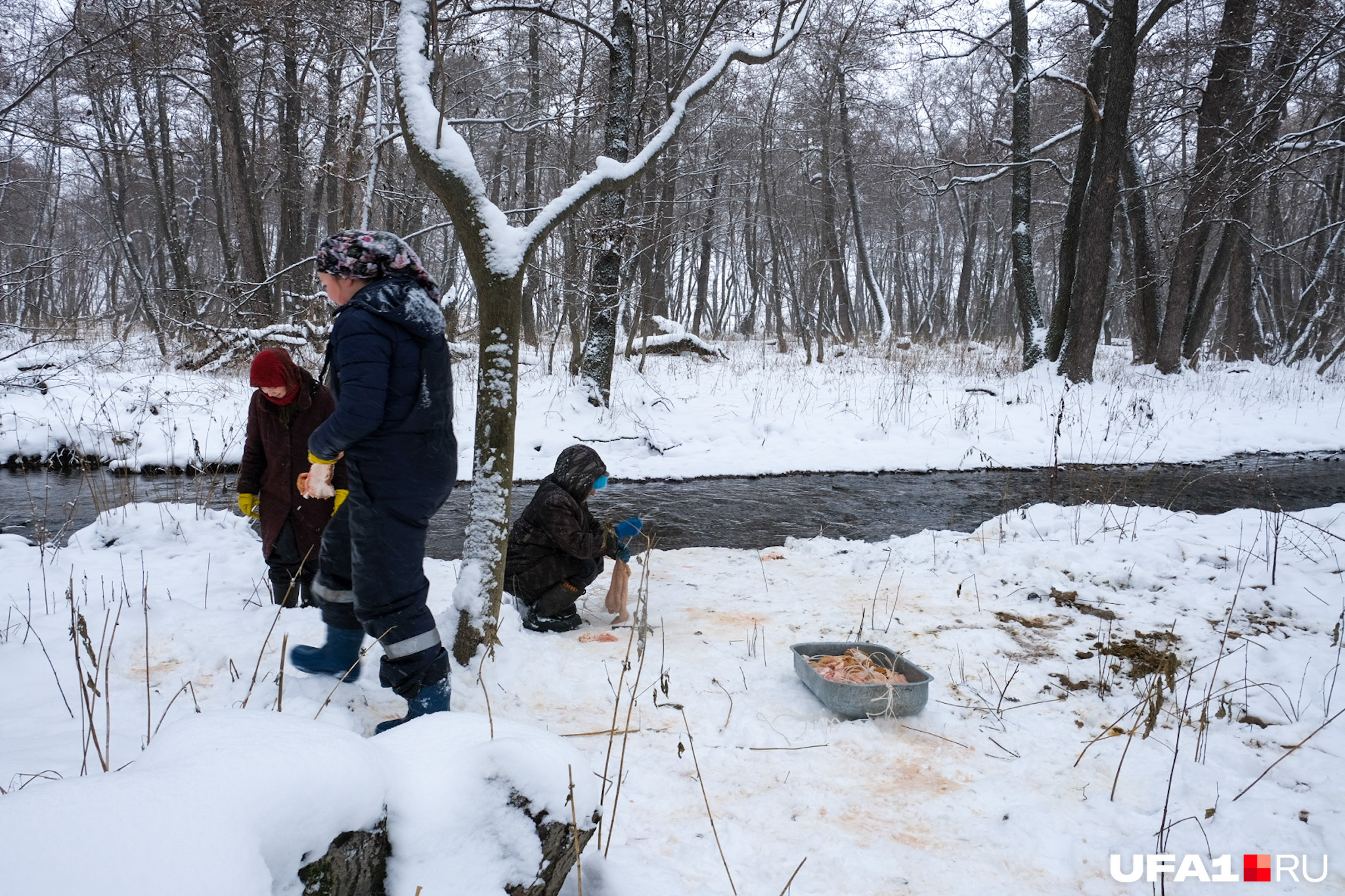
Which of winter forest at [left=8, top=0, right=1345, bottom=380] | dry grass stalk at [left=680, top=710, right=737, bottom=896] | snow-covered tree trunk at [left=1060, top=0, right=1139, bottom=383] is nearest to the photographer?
dry grass stalk at [left=680, top=710, right=737, bottom=896]

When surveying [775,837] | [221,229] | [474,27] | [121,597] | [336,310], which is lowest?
[775,837]

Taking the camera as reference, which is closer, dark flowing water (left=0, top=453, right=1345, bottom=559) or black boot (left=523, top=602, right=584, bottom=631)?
black boot (left=523, top=602, right=584, bottom=631)

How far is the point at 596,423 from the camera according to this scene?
31.6 ft

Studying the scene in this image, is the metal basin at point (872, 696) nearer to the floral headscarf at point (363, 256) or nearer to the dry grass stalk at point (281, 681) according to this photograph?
the dry grass stalk at point (281, 681)

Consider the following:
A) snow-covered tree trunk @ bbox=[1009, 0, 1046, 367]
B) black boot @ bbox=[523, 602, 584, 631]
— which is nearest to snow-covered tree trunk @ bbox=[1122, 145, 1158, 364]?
snow-covered tree trunk @ bbox=[1009, 0, 1046, 367]

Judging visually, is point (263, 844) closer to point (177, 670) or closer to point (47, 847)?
point (47, 847)

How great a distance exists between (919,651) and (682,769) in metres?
1.67

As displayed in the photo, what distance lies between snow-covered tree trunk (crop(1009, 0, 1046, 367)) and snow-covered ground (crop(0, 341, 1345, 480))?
3.78 feet

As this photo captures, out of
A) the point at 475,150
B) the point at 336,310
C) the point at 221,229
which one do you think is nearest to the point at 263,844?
the point at 336,310

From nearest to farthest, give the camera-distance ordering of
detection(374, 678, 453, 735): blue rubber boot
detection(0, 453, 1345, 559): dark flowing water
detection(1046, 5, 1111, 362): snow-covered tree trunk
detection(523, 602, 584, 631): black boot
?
1. detection(374, 678, 453, 735): blue rubber boot
2. detection(523, 602, 584, 631): black boot
3. detection(0, 453, 1345, 559): dark flowing water
4. detection(1046, 5, 1111, 362): snow-covered tree trunk

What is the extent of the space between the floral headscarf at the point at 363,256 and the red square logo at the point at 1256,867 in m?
3.46

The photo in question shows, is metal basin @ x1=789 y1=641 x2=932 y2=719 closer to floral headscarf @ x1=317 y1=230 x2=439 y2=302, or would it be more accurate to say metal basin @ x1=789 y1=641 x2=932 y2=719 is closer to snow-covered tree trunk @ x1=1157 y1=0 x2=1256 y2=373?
floral headscarf @ x1=317 y1=230 x2=439 y2=302

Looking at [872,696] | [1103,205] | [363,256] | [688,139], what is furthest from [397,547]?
[688,139]

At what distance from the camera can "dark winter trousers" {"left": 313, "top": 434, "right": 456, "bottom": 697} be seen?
2668mm
